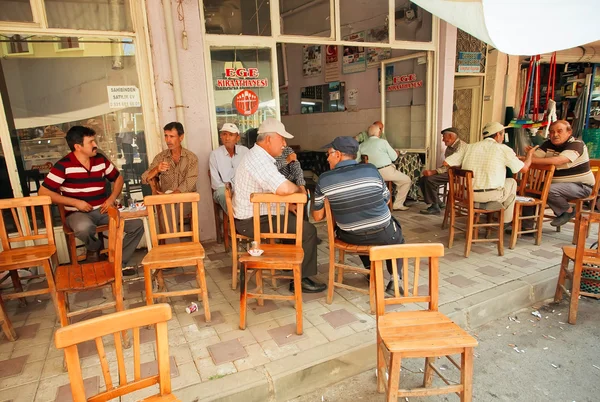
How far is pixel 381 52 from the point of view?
7.37m

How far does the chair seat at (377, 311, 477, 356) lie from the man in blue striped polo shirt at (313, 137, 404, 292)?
103 centimetres

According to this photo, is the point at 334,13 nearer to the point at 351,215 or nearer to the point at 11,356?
the point at 351,215

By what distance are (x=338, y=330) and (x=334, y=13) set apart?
426 cm

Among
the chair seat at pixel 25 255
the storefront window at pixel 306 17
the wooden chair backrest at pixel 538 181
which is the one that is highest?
the storefront window at pixel 306 17

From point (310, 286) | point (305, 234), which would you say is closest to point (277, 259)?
point (305, 234)

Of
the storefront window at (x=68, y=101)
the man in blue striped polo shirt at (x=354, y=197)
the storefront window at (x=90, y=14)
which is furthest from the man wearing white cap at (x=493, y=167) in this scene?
the storefront window at (x=90, y=14)

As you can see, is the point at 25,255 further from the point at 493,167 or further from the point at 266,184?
the point at 493,167

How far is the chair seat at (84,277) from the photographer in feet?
8.13

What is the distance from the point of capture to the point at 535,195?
15.5 ft

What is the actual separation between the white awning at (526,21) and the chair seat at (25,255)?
374 cm

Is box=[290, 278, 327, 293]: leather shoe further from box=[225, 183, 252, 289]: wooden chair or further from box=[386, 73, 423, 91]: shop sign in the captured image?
box=[386, 73, 423, 91]: shop sign

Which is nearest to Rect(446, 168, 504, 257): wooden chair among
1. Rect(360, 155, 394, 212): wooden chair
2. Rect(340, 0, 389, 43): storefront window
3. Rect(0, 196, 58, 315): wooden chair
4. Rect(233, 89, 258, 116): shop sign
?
Rect(360, 155, 394, 212): wooden chair

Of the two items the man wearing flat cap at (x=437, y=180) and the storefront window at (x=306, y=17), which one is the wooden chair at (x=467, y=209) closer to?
the man wearing flat cap at (x=437, y=180)

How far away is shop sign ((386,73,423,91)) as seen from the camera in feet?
22.1
